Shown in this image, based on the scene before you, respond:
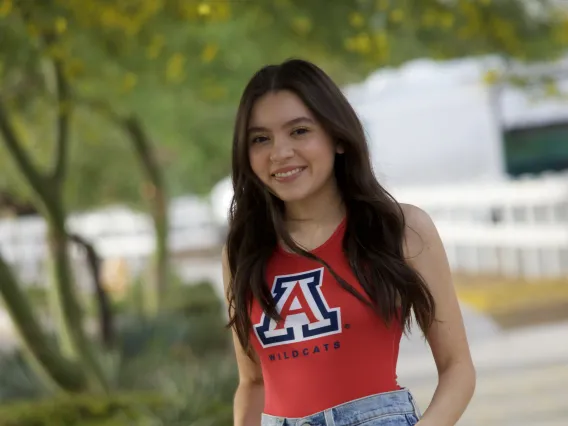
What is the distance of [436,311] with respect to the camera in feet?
7.89

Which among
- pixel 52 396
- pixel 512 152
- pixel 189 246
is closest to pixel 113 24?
pixel 52 396

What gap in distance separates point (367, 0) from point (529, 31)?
2297 mm

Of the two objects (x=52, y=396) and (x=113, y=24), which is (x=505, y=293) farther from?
(x=113, y=24)

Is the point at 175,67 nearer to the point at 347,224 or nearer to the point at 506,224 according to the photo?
the point at 347,224

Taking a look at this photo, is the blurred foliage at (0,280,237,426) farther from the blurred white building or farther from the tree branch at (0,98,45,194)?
the blurred white building

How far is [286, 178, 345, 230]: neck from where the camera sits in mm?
2553

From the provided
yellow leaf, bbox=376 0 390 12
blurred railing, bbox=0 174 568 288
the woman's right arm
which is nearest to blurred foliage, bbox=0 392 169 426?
yellow leaf, bbox=376 0 390 12

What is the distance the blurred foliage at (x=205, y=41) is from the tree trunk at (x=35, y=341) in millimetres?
1545

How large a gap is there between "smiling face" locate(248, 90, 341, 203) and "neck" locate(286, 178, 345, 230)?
0.04m

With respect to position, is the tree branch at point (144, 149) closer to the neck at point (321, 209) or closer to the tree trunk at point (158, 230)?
the tree trunk at point (158, 230)

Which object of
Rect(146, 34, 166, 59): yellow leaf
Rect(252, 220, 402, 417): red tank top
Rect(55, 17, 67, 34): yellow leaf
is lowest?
Rect(252, 220, 402, 417): red tank top

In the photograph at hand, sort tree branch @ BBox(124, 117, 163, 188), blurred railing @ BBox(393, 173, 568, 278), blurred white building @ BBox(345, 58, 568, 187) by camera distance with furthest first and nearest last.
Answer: blurred white building @ BBox(345, 58, 568, 187) → blurred railing @ BBox(393, 173, 568, 278) → tree branch @ BBox(124, 117, 163, 188)

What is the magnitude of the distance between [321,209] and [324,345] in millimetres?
362

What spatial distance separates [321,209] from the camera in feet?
8.41
